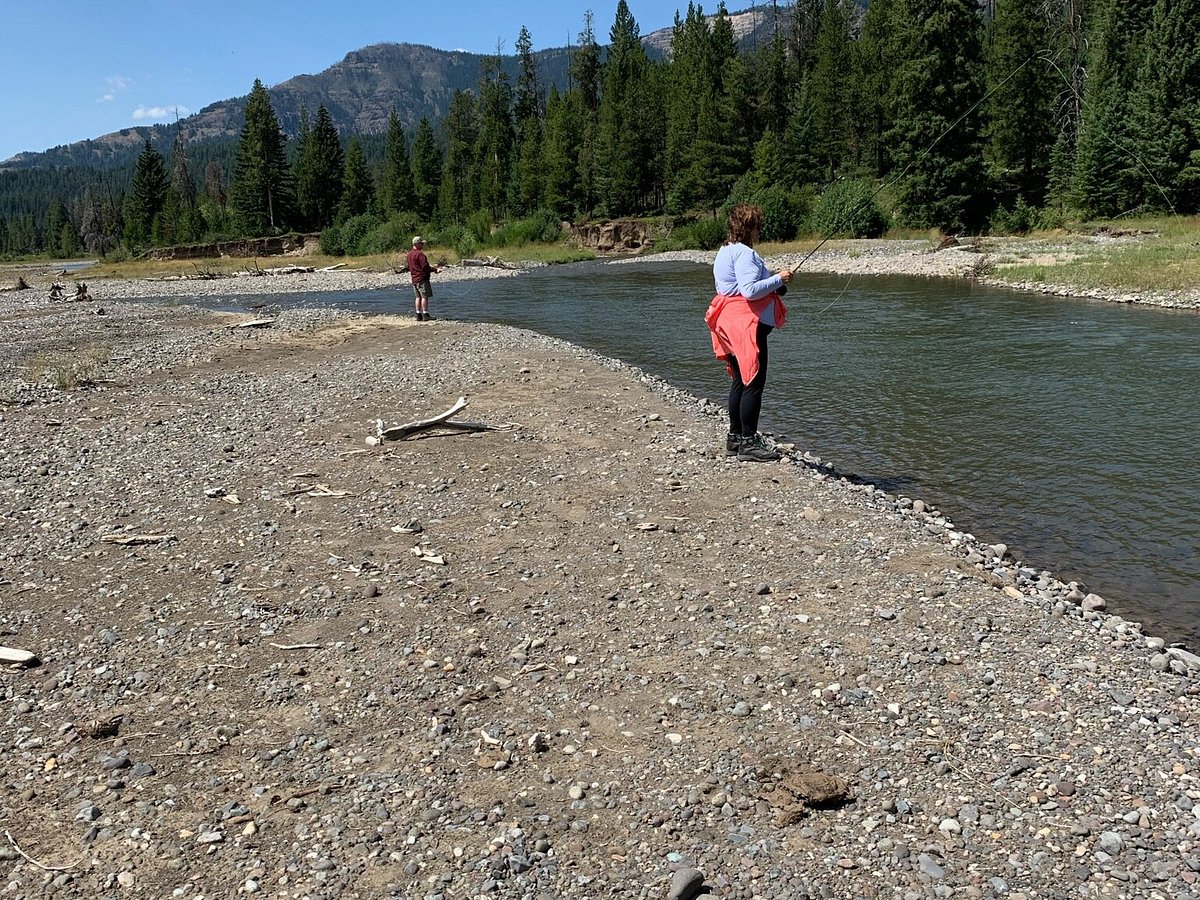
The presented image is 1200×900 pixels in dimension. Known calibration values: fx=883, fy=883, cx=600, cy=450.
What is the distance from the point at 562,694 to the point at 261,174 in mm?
107250

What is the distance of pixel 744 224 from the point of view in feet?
32.1

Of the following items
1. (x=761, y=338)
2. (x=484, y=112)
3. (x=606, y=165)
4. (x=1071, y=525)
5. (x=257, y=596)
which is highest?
(x=484, y=112)

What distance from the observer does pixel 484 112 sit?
121062 millimetres

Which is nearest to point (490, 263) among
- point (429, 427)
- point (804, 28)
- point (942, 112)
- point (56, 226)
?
point (942, 112)

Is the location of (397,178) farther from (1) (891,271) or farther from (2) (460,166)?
(1) (891,271)

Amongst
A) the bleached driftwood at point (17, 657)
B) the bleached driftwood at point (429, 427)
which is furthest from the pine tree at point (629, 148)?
the bleached driftwood at point (17, 657)

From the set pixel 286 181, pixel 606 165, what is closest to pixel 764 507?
pixel 606 165

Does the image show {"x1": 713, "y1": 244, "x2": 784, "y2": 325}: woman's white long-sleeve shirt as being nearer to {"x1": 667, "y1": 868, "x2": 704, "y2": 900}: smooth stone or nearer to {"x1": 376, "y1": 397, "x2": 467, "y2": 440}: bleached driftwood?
{"x1": 376, "y1": 397, "x2": 467, "y2": 440}: bleached driftwood

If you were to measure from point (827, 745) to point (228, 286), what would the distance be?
54.0m

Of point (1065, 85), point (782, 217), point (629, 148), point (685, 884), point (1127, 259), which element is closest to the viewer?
point (685, 884)

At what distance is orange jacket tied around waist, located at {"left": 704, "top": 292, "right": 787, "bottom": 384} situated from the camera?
9.77 m

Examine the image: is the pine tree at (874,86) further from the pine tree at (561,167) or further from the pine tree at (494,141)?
the pine tree at (494,141)

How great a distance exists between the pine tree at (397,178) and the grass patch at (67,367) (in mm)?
89696

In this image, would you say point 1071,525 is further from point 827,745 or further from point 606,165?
point 606,165
